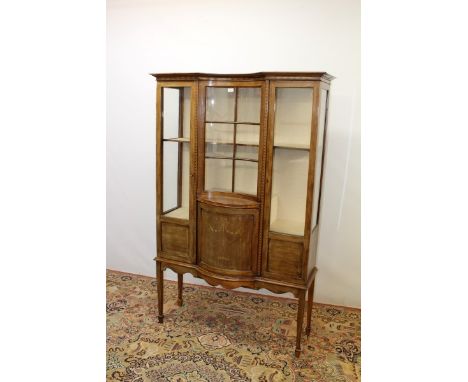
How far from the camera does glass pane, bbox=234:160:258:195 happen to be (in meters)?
2.69

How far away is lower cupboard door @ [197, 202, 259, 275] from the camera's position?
105 inches

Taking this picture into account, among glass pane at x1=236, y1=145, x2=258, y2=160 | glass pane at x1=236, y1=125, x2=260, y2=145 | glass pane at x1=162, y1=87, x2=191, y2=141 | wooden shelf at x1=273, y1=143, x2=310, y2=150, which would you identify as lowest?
glass pane at x1=236, y1=145, x2=258, y2=160

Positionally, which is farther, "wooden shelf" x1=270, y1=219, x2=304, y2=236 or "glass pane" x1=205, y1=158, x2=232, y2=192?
"glass pane" x1=205, y1=158, x2=232, y2=192

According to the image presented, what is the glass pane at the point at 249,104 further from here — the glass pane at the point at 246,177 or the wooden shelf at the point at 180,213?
the wooden shelf at the point at 180,213

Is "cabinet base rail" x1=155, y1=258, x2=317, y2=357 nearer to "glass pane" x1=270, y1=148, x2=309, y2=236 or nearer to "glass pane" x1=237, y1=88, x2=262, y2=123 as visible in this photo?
"glass pane" x1=270, y1=148, x2=309, y2=236

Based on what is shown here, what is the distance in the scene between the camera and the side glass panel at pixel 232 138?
265 cm

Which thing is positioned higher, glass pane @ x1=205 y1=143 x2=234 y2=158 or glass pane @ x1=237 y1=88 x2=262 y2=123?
glass pane @ x1=237 y1=88 x2=262 y2=123

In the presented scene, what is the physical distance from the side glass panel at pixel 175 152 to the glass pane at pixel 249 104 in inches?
15.0

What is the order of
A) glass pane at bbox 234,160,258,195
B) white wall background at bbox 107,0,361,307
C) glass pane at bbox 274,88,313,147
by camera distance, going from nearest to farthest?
glass pane at bbox 274,88,313,147 → glass pane at bbox 234,160,258,195 → white wall background at bbox 107,0,361,307

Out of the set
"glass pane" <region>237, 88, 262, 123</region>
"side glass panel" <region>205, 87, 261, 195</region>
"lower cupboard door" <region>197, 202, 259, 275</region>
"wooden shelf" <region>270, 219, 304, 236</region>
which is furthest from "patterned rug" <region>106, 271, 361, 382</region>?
"glass pane" <region>237, 88, 262, 123</region>

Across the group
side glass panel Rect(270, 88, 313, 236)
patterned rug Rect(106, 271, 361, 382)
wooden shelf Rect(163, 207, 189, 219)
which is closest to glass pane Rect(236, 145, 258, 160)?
side glass panel Rect(270, 88, 313, 236)

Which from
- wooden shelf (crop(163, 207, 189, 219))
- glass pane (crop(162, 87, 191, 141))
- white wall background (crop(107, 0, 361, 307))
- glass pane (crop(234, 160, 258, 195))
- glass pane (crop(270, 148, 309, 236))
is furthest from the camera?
white wall background (crop(107, 0, 361, 307))

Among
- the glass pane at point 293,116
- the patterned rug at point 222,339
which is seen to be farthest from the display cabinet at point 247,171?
the patterned rug at point 222,339

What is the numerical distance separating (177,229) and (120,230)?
1.29 m
